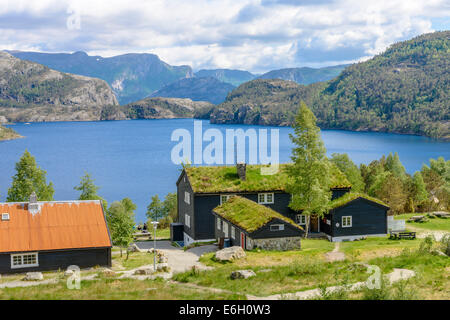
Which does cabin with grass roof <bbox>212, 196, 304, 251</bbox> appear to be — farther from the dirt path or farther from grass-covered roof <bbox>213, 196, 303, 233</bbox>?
the dirt path

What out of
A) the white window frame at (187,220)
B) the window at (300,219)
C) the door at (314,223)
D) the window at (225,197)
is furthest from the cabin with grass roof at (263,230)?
the door at (314,223)

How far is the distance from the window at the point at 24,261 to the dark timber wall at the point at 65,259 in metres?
0.21

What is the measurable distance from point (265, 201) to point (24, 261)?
23.1 metres

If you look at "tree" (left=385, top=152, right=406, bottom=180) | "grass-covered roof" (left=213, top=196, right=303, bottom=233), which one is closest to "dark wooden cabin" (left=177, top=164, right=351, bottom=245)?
"grass-covered roof" (left=213, top=196, right=303, bottom=233)

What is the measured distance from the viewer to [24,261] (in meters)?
33.9

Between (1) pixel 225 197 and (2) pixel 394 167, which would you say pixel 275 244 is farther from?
(2) pixel 394 167

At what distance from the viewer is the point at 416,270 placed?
21.4 meters

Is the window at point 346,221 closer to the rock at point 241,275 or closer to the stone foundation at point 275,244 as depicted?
the stone foundation at point 275,244

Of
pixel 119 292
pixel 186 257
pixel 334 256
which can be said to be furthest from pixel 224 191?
pixel 119 292

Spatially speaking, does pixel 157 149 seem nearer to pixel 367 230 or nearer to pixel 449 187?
pixel 449 187

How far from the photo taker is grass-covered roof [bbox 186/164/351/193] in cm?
4678

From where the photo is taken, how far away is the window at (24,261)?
3372 centimetres
